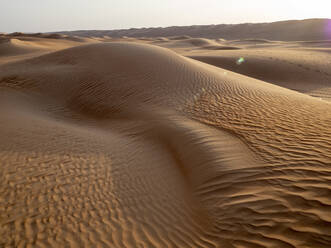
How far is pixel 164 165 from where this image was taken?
5121 millimetres

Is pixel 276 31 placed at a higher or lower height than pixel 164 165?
higher

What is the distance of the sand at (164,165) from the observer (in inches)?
135

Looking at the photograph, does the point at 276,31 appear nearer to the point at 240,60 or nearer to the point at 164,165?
the point at 240,60

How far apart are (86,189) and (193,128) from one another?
2.70m

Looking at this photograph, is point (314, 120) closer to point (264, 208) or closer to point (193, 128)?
point (193, 128)

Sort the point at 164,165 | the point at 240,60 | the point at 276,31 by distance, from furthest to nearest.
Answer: the point at 276,31, the point at 240,60, the point at 164,165

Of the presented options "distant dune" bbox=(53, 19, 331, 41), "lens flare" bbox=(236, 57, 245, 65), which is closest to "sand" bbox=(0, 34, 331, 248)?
"lens flare" bbox=(236, 57, 245, 65)

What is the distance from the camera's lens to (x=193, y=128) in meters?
5.91

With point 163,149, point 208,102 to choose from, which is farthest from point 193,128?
point 208,102

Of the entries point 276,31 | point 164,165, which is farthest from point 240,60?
point 276,31

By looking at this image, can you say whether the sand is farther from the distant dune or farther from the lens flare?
the distant dune

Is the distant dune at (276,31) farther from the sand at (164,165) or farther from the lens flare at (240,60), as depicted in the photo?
the sand at (164,165)

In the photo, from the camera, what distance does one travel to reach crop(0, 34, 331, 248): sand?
3439 mm

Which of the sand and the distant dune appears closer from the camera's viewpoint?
the sand
